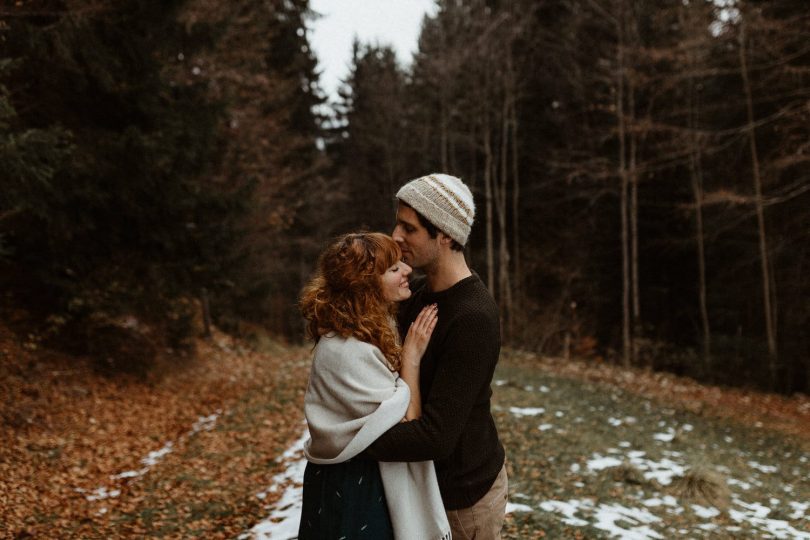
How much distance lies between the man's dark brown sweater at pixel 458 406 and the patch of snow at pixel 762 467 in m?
7.63

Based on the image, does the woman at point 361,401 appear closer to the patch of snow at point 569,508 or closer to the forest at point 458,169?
the forest at point 458,169

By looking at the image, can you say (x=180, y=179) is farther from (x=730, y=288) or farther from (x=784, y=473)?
(x=730, y=288)

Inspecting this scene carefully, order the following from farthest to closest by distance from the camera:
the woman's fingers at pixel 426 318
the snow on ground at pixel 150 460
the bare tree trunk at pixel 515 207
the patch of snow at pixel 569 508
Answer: the bare tree trunk at pixel 515 207, the snow on ground at pixel 150 460, the patch of snow at pixel 569 508, the woman's fingers at pixel 426 318

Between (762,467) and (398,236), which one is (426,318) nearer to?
(398,236)

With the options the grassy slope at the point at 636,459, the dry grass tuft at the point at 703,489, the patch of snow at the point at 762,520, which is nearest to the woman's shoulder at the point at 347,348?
the grassy slope at the point at 636,459

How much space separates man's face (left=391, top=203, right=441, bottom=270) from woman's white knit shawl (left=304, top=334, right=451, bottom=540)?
1.53 ft

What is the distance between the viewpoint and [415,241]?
2.53 metres

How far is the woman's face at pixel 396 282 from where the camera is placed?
95.5 inches

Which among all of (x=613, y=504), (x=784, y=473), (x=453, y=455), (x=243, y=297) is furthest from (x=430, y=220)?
(x=243, y=297)

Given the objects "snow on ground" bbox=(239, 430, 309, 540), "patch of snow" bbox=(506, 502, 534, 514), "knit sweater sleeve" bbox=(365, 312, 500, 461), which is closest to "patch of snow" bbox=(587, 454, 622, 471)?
"patch of snow" bbox=(506, 502, 534, 514)

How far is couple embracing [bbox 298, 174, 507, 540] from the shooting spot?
7.21ft

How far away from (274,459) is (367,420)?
597 cm

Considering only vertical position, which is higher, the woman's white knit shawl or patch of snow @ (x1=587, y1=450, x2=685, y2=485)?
the woman's white knit shawl

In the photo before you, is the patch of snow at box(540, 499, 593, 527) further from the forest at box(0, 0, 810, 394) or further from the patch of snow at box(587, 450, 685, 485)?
the forest at box(0, 0, 810, 394)
